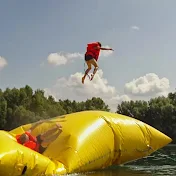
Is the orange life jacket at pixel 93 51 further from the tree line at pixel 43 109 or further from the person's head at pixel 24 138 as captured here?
the tree line at pixel 43 109

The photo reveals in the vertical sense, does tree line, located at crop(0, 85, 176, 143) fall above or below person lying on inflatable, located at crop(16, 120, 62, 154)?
above

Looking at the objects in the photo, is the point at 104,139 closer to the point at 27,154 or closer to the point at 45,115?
the point at 27,154

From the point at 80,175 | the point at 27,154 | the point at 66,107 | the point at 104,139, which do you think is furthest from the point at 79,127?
the point at 66,107

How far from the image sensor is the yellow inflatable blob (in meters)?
8.23

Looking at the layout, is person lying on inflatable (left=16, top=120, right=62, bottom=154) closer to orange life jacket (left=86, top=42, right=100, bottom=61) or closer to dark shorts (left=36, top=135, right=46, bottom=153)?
dark shorts (left=36, top=135, right=46, bottom=153)

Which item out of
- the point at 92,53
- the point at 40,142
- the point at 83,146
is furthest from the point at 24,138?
the point at 92,53

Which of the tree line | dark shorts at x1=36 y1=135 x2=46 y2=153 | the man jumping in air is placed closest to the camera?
dark shorts at x1=36 y1=135 x2=46 y2=153

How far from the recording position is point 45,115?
45688 millimetres

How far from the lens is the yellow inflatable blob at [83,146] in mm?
8234

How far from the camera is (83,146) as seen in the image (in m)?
9.59

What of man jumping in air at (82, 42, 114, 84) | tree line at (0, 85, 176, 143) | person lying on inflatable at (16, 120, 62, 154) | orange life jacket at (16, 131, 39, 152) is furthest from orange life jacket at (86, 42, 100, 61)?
tree line at (0, 85, 176, 143)

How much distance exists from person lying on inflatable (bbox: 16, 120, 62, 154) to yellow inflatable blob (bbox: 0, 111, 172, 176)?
145 mm

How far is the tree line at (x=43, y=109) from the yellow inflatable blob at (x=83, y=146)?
33474 mm

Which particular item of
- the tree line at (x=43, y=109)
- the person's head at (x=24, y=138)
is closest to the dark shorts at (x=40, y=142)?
the person's head at (x=24, y=138)
